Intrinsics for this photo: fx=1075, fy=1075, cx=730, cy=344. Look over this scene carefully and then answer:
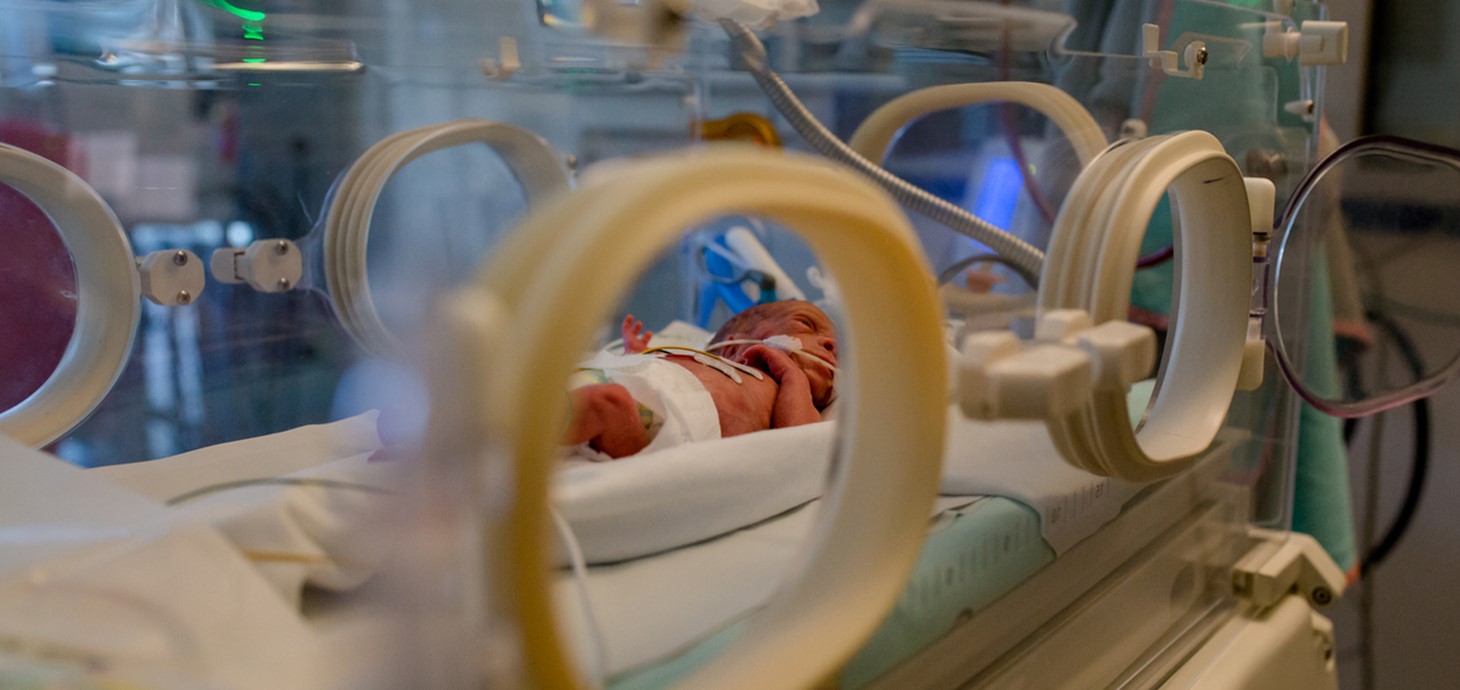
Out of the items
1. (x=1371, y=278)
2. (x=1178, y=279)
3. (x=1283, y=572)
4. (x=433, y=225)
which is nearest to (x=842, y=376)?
(x=433, y=225)

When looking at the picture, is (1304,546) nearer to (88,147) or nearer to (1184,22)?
(1184,22)

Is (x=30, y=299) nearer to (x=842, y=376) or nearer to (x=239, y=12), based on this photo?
(x=239, y=12)

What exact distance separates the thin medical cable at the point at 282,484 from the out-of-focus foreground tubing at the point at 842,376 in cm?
5

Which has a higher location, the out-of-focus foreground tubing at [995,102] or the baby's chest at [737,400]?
the out-of-focus foreground tubing at [995,102]

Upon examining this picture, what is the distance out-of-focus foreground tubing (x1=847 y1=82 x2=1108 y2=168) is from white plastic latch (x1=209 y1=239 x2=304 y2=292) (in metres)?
0.57

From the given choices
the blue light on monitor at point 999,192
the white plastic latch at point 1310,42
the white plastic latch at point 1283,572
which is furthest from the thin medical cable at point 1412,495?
the blue light on monitor at point 999,192

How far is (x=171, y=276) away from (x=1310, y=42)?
3.49 feet

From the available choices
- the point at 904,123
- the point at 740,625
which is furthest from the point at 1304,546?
the point at 740,625

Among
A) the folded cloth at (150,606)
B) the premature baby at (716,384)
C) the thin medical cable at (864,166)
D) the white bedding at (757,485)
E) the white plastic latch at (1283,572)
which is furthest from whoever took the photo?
the white plastic latch at (1283,572)

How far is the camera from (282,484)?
2.06ft

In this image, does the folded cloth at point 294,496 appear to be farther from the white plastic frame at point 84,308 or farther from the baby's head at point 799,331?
the baby's head at point 799,331

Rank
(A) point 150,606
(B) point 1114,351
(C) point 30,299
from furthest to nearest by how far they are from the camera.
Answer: (C) point 30,299 < (B) point 1114,351 < (A) point 150,606

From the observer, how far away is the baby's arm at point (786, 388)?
1.00 m

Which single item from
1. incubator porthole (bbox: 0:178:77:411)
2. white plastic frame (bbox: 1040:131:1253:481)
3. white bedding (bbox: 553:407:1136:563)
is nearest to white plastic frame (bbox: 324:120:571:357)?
incubator porthole (bbox: 0:178:77:411)
